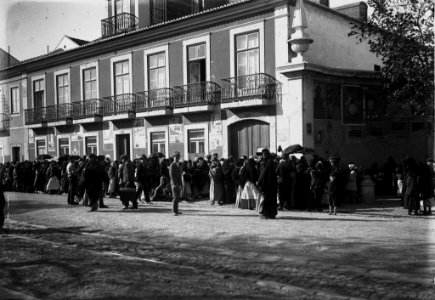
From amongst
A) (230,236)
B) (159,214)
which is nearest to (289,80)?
(159,214)

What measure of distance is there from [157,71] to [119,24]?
4.44 metres

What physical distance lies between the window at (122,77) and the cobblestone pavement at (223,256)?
1213 centimetres

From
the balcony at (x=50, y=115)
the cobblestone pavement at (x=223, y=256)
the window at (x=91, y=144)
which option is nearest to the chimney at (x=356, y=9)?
the cobblestone pavement at (x=223, y=256)

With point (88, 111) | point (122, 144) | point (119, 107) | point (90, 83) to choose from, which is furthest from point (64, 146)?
point (119, 107)

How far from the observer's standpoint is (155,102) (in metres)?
22.4

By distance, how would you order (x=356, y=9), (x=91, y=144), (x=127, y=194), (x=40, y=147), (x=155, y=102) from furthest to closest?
(x=40, y=147) < (x=91, y=144) < (x=356, y=9) < (x=155, y=102) < (x=127, y=194)

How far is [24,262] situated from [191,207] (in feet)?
25.5

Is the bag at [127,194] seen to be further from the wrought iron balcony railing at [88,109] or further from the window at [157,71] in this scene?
the wrought iron balcony railing at [88,109]

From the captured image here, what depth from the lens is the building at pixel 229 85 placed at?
59.2ft

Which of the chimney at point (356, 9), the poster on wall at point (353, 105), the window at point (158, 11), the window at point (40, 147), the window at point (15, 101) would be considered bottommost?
the window at point (40, 147)

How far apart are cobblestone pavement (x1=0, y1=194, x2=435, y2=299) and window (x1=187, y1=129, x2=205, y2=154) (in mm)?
7846

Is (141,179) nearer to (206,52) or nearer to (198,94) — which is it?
(198,94)

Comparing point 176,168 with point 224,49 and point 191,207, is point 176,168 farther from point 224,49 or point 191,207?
point 224,49

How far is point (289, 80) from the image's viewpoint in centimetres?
1772
